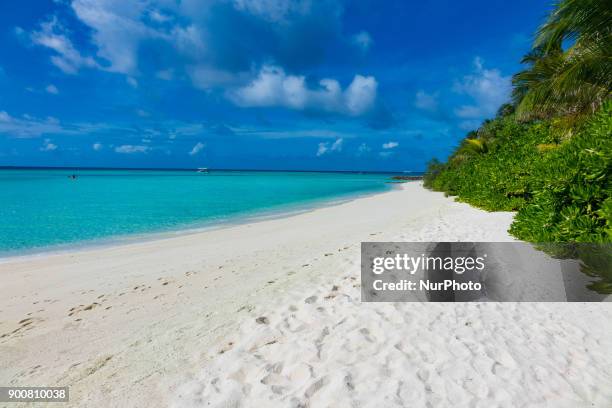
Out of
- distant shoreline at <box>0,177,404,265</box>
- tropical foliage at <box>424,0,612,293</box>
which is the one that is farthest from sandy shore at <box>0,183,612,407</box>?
distant shoreline at <box>0,177,404,265</box>

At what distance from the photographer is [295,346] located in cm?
354

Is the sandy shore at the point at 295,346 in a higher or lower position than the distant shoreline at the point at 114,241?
higher

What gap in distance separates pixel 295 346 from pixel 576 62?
8.00 m

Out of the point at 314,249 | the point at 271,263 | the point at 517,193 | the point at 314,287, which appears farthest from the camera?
the point at 517,193

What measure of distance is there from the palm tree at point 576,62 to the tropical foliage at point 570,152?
0.6 inches

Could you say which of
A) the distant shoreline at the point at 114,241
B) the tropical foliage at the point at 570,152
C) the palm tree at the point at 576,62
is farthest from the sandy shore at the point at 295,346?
the palm tree at the point at 576,62

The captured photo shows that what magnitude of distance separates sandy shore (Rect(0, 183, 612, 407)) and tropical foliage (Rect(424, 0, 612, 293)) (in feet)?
3.61

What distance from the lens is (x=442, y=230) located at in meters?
8.94

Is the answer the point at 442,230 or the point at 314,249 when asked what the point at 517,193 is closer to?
the point at 442,230

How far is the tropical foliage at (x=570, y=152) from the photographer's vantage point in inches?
165


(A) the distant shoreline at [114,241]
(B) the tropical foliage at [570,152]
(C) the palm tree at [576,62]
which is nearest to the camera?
(B) the tropical foliage at [570,152]

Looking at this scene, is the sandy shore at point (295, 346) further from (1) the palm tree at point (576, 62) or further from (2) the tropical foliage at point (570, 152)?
(1) the palm tree at point (576, 62)

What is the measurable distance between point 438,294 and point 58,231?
16055mm

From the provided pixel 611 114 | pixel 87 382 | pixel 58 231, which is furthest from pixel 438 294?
pixel 58 231
